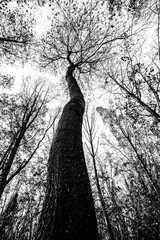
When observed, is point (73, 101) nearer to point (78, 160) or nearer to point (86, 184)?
point (78, 160)

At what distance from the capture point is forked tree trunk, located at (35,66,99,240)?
2.76ft

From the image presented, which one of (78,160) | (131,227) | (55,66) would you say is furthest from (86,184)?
(55,66)

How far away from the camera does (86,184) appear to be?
1.21 meters

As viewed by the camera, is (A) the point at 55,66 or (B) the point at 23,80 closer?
(B) the point at 23,80

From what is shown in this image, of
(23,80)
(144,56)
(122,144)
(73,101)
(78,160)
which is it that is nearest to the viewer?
(78,160)

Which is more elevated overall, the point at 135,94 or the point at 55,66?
the point at 55,66

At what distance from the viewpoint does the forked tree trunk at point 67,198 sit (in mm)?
842

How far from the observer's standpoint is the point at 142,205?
4461 mm

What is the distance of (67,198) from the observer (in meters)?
1.02

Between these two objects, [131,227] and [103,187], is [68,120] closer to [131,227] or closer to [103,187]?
[131,227]

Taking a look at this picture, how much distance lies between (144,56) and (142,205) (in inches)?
256

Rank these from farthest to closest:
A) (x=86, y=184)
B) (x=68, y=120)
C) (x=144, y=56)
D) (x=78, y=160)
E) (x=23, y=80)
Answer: (x=23, y=80) < (x=144, y=56) < (x=68, y=120) < (x=78, y=160) < (x=86, y=184)

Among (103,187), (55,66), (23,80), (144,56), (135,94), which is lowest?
(103,187)

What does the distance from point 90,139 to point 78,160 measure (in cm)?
682
